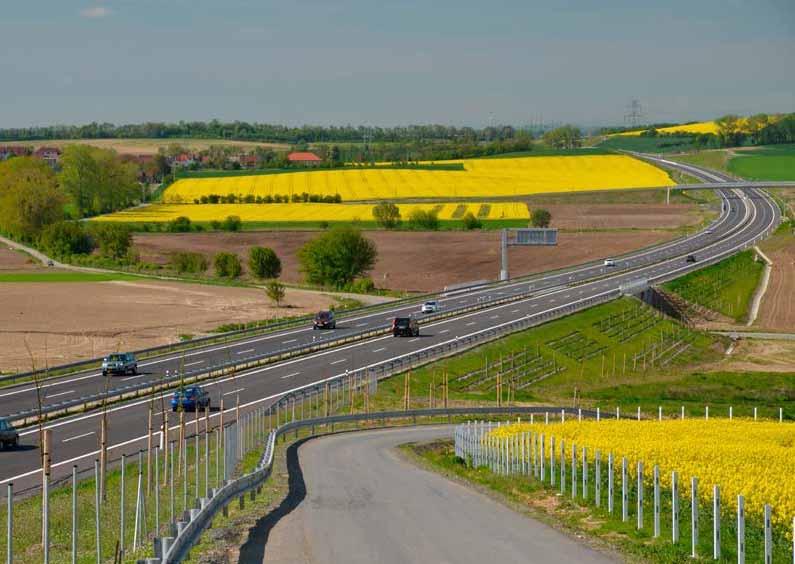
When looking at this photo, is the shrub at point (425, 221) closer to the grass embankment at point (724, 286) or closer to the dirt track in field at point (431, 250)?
the dirt track in field at point (431, 250)

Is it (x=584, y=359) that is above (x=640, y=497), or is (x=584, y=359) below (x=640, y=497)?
below

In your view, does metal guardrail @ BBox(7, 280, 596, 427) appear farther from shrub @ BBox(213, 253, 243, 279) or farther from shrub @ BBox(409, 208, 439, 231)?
shrub @ BBox(409, 208, 439, 231)

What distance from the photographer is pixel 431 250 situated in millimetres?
170125

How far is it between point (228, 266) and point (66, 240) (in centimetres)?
3517

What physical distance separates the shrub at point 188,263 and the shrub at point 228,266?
4412mm

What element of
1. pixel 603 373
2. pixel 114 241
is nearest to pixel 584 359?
pixel 603 373

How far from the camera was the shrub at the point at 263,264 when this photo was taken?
144 metres

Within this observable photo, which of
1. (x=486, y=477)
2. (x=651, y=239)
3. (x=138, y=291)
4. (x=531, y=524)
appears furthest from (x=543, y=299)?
(x=531, y=524)

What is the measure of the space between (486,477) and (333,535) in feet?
43.2

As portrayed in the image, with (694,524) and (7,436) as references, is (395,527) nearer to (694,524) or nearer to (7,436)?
(694,524)

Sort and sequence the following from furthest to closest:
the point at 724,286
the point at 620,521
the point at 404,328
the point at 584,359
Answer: the point at 724,286 → the point at 404,328 → the point at 584,359 → the point at 620,521

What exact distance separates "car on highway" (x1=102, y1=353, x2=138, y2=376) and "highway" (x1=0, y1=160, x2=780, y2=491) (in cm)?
103

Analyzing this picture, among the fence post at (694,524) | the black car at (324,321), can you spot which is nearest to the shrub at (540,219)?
the black car at (324,321)

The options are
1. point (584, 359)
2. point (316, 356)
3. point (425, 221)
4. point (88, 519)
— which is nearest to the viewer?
point (88, 519)
